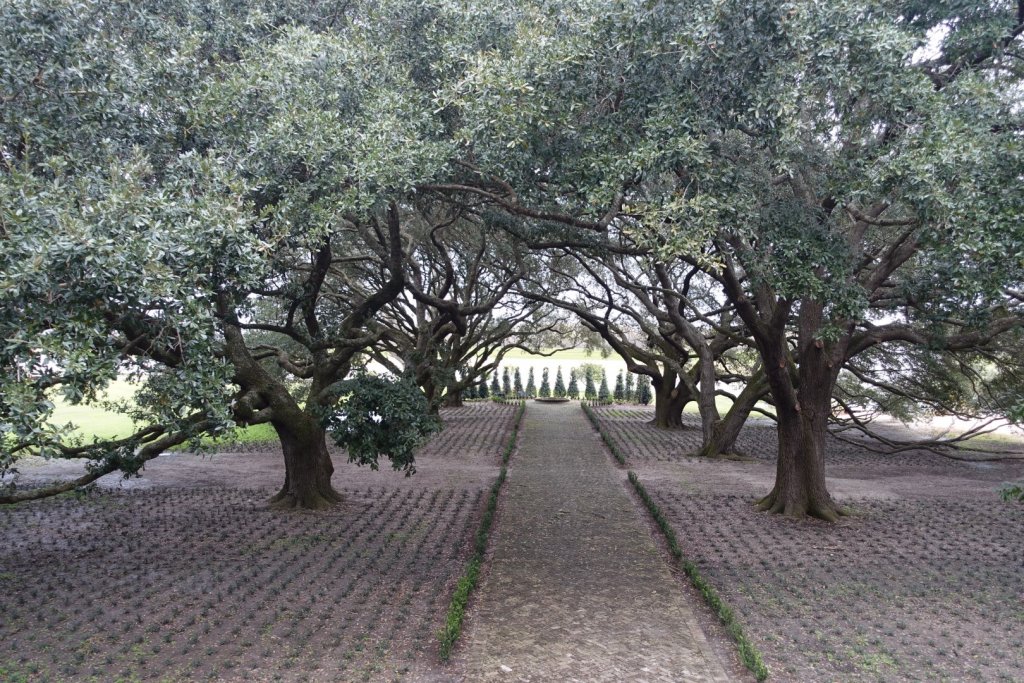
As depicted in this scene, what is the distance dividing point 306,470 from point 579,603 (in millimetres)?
5501

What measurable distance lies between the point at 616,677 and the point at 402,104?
18.4ft

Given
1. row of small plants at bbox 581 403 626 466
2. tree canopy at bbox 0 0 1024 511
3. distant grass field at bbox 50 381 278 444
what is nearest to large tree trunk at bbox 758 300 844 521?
tree canopy at bbox 0 0 1024 511

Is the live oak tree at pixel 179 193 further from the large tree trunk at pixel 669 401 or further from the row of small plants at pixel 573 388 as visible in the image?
the row of small plants at pixel 573 388

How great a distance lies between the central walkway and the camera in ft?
18.3

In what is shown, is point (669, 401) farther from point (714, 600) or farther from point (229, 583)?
point (229, 583)

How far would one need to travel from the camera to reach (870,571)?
8.14 m

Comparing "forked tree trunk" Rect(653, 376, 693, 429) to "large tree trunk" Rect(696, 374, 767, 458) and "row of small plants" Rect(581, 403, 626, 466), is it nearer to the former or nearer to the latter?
"row of small plants" Rect(581, 403, 626, 466)

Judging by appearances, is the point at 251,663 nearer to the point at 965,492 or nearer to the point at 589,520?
the point at 589,520

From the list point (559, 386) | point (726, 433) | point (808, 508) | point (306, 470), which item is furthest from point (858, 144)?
point (559, 386)

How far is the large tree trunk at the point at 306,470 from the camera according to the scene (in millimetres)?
10695

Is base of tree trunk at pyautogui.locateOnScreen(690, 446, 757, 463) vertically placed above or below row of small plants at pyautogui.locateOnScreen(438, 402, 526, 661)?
above

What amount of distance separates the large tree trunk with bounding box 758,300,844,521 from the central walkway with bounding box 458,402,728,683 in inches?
92.7

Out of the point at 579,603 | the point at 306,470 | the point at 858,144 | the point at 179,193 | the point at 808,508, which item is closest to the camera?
the point at 179,193

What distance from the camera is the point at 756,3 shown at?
20.7 ft
